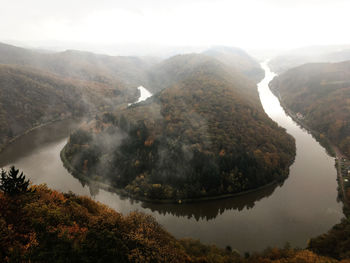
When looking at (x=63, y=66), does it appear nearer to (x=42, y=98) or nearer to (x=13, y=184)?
(x=42, y=98)

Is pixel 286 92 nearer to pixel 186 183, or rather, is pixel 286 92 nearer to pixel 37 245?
pixel 186 183

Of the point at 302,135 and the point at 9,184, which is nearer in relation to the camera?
the point at 9,184

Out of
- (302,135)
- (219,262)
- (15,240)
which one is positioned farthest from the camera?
(302,135)

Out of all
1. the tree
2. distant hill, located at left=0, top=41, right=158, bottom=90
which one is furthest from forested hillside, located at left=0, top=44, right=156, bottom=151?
the tree

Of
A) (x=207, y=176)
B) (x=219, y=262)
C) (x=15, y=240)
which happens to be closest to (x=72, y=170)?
(x=207, y=176)

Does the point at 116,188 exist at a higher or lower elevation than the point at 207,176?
lower

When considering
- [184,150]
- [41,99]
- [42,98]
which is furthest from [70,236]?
[42,98]
